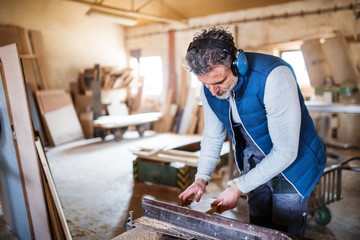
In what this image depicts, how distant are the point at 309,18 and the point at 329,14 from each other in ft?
1.35

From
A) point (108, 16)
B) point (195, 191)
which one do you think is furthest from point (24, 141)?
point (108, 16)

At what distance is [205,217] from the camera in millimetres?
1257

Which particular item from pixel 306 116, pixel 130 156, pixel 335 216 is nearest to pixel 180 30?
pixel 130 156

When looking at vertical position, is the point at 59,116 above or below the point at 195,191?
below

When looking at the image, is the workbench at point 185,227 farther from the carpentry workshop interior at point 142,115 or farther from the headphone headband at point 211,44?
the headphone headband at point 211,44

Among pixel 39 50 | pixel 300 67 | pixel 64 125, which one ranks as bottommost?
pixel 64 125

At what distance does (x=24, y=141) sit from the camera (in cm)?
224

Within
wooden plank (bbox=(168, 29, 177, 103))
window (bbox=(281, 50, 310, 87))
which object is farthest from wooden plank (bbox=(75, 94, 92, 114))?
window (bbox=(281, 50, 310, 87))

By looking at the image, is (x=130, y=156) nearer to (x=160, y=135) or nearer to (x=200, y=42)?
(x=160, y=135)

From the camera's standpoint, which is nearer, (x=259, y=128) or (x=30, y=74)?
(x=259, y=128)

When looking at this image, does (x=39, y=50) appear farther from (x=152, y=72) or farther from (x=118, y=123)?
(x=152, y=72)

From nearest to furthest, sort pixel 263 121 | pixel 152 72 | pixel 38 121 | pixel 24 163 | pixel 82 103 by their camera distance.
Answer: pixel 263 121, pixel 24 163, pixel 38 121, pixel 82 103, pixel 152 72

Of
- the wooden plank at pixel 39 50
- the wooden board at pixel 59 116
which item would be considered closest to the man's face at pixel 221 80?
the wooden board at pixel 59 116

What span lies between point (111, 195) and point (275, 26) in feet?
18.2
